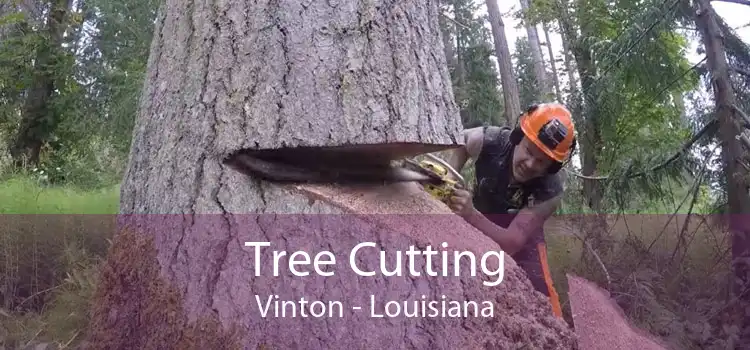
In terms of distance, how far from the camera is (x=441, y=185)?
2010mm

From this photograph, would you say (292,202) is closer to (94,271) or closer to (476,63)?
(94,271)

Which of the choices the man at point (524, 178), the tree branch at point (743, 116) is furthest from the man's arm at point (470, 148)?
the tree branch at point (743, 116)

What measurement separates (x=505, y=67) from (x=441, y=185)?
826 centimetres

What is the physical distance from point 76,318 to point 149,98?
181 centimetres

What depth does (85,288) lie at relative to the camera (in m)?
3.28

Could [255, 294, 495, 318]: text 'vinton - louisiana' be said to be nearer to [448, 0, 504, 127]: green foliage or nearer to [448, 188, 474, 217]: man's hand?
[448, 188, 474, 217]: man's hand

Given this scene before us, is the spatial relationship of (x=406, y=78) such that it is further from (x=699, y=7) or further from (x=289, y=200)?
(x=699, y=7)

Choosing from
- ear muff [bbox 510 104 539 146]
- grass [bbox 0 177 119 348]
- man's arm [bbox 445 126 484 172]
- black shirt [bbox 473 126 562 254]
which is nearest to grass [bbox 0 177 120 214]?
grass [bbox 0 177 119 348]

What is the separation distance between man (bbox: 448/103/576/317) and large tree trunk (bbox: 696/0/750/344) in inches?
60.6

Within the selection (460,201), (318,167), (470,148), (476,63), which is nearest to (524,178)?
(470,148)

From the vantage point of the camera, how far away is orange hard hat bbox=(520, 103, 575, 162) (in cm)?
249

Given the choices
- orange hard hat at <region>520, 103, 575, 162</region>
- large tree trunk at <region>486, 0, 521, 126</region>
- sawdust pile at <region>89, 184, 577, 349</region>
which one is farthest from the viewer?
large tree trunk at <region>486, 0, 521, 126</region>

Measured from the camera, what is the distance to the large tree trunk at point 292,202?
1455mm

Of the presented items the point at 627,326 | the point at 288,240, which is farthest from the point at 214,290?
the point at 627,326
